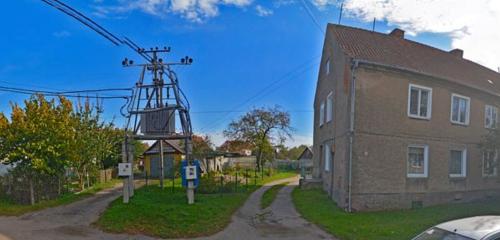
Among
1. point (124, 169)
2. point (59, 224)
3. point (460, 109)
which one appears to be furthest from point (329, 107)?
point (59, 224)

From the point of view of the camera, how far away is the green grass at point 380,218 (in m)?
11.6

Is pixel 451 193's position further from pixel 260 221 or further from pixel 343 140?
pixel 260 221

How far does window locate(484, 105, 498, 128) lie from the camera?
2147cm

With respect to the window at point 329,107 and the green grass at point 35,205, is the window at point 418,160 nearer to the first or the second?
the window at point 329,107

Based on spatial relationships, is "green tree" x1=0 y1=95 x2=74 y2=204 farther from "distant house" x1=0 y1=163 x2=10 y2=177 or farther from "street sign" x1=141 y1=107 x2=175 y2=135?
"street sign" x1=141 y1=107 x2=175 y2=135

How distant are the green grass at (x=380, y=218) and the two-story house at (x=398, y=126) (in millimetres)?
921

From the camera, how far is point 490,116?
21.9 meters

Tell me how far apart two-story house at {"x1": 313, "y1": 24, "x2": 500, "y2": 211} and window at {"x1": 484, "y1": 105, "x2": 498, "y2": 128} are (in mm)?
53

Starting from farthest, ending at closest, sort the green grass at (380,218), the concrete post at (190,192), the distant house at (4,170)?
1. the distant house at (4,170)
2. the concrete post at (190,192)
3. the green grass at (380,218)

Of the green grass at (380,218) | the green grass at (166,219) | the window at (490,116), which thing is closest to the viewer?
the green grass at (380,218)

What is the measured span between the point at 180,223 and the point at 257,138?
37.0m

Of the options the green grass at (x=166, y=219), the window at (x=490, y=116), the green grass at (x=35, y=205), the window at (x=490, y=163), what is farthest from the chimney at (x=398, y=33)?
the green grass at (x=35, y=205)

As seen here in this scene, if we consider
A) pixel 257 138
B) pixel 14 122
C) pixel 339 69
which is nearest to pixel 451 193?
pixel 339 69

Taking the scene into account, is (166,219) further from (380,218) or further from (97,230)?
(380,218)
